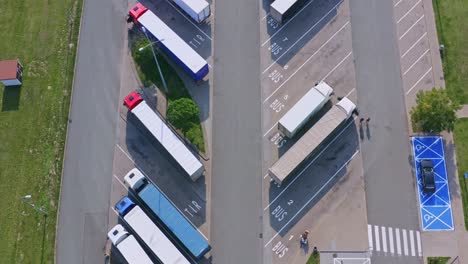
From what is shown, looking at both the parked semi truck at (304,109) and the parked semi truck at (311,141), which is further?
the parked semi truck at (304,109)

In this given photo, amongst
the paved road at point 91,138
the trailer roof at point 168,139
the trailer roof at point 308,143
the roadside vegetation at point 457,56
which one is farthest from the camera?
the roadside vegetation at point 457,56

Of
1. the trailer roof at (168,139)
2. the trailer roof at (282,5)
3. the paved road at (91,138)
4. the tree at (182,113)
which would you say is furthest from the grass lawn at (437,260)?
the paved road at (91,138)

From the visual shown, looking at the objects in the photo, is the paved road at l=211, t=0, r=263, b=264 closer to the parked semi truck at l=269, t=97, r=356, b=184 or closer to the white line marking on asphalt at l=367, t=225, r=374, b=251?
the parked semi truck at l=269, t=97, r=356, b=184

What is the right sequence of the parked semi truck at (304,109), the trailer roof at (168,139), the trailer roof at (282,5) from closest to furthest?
the trailer roof at (168,139) → the parked semi truck at (304,109) → the trailer roof at (282,5)

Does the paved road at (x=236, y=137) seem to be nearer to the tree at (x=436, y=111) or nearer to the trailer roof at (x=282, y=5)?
the trailer roof at (x=282, y=5)

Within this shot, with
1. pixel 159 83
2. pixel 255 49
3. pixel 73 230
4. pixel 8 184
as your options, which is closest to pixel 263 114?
pixel 255 49

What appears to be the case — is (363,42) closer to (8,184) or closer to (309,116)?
(309,116)

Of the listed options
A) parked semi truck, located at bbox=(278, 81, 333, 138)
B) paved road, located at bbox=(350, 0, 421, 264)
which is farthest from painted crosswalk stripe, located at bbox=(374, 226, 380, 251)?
parked semi truck, located at bbox=(278, 81, 333, 138)
